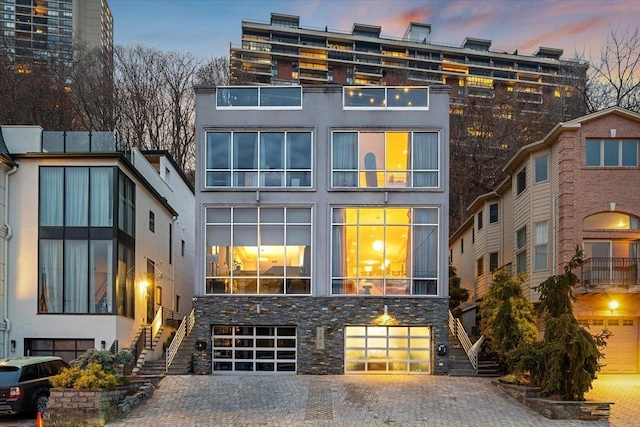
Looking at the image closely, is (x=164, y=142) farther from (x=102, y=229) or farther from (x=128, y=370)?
(x=128, y=370)

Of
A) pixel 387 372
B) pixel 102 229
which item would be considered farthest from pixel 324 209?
pixel 102 229

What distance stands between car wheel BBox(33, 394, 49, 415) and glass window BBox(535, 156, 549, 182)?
18613 millimetres

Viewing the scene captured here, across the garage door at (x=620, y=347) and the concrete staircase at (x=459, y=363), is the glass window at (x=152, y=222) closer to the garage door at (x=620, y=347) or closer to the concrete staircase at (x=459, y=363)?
the concrete staircase at (x=459, y=363)

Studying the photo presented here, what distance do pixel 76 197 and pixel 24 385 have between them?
27.3 ft

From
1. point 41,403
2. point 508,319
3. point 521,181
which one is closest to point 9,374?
point 41,403

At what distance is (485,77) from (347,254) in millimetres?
83273

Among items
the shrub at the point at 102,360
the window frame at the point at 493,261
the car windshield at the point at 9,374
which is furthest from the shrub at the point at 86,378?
the window frame at the point at 493,261

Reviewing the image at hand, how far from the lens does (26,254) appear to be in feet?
74.0

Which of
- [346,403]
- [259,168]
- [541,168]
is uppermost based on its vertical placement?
[541,168]

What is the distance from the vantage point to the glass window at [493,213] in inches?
1191

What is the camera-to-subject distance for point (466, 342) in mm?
23797

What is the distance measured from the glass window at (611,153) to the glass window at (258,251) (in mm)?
10465

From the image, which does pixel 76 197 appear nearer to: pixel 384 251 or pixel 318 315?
pixel 318 315

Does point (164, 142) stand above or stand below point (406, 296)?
A: above
